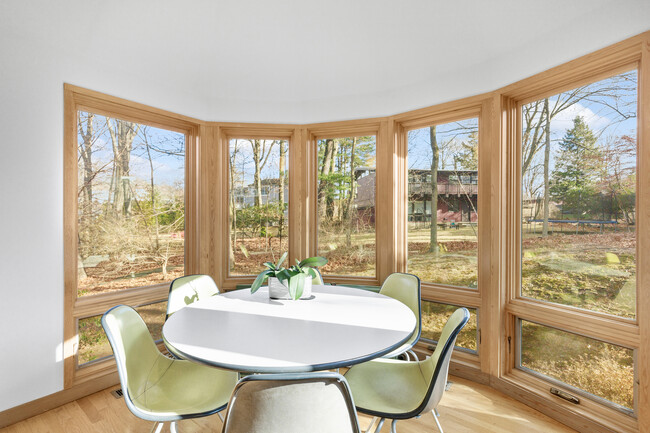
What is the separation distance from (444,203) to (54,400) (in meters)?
3.46

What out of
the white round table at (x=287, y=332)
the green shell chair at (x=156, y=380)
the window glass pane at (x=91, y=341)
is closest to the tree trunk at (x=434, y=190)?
the white round table at (x=287, y=332)

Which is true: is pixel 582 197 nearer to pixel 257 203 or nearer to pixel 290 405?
pixel 290 405

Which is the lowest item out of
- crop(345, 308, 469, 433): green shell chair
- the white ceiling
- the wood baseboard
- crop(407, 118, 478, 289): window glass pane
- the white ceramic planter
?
the wood baseboard

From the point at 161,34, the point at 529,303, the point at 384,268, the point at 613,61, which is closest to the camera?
the point at 613,61

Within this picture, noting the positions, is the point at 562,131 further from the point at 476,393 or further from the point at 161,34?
the point at 161,34

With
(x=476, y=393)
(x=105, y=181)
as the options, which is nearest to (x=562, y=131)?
(x=476, y=393)

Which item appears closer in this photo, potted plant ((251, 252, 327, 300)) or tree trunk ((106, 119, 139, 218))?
potted plant ((251, 252, 327, 300))

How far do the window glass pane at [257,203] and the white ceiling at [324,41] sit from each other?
0.59 meters

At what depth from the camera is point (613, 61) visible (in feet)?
6.58

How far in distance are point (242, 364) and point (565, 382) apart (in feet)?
7.77

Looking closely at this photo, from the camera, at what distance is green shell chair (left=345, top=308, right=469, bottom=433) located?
1.41m

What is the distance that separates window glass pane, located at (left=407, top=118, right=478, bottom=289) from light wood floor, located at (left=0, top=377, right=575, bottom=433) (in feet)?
3.12

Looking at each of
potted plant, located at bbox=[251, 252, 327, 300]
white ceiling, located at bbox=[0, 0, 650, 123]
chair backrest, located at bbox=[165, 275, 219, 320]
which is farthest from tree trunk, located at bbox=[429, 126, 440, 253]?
chair backrest, located at bbox=[165, 275, 219, 320]

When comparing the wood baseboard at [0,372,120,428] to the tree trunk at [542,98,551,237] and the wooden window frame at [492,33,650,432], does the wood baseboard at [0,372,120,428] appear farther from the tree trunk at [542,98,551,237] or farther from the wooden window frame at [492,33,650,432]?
the tree trunk at [542,98,551,237]
